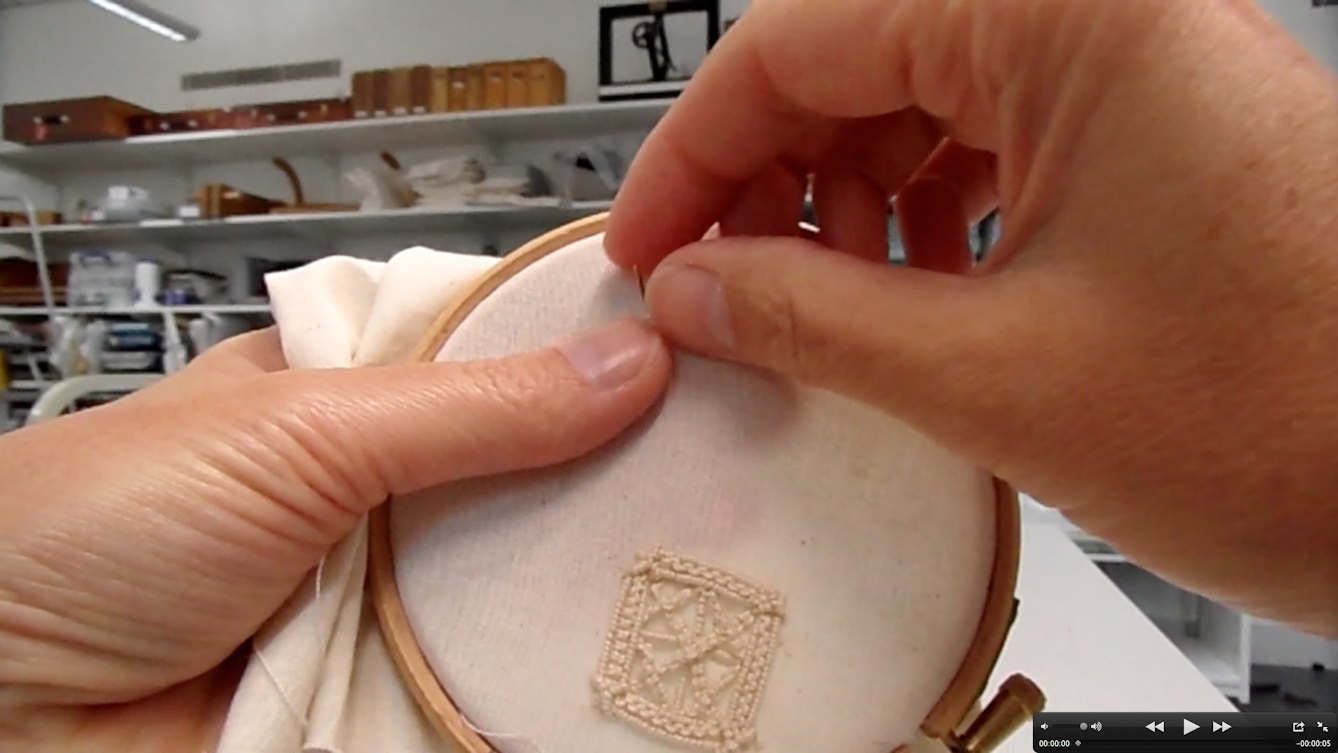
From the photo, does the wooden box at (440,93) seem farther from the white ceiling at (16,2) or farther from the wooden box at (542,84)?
the white ceiling at (16,2)

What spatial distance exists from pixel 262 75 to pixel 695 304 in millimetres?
3160

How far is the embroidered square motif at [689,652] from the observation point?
416 millimetres

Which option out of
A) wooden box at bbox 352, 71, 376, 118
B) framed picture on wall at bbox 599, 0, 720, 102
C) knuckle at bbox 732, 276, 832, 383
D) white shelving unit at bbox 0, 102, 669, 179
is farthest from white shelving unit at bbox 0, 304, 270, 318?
knuckle at bbox 732, 276, 832, 383

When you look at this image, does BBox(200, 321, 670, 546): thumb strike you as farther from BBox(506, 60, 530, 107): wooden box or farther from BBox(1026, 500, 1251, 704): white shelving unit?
BBox(506, 60, 530, 107): wooden box

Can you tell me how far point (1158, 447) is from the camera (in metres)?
0.32

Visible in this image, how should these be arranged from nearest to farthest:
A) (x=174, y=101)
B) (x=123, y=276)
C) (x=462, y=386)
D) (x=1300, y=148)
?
(x=1300, y=148) → (x=462, y=386) → (x=123, y=276) → (x=174, y=101)

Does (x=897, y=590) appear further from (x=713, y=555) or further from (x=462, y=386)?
(x=462, y=386)

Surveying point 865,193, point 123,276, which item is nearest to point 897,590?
point 865,193

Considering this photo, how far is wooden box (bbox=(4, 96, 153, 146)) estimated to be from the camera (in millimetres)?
2686

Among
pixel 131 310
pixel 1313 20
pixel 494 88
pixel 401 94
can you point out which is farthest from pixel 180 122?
pixel 1313 20

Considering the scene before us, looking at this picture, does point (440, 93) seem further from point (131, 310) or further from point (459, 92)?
point (131, 310)

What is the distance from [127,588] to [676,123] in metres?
0.34

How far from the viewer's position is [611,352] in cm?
44

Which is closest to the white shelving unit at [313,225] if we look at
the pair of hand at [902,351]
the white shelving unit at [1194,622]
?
the white shelving unit at [1194,622]
